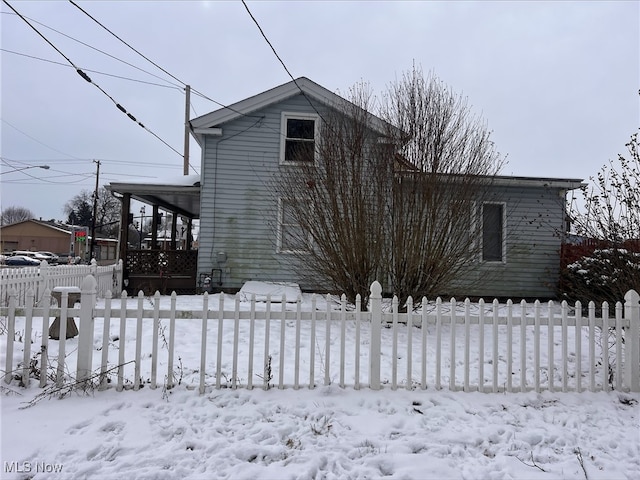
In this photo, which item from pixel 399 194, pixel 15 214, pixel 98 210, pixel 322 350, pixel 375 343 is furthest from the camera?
pixel 15 214

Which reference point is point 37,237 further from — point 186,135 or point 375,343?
point 375,343

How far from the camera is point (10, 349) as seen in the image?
366 cm

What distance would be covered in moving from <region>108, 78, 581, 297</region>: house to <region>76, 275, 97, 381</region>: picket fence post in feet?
22.0

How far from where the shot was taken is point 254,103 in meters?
10.9

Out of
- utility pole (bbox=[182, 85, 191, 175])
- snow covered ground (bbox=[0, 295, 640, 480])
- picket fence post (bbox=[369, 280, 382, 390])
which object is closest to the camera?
snow covered ground (bbox=[0, 295, 640, 480])

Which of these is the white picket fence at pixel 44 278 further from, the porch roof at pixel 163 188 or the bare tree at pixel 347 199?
the bare tree at pixel 347 199

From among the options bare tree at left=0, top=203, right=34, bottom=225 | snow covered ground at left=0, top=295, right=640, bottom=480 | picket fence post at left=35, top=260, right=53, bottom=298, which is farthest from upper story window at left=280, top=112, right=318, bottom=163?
bare tree at left=0, top=203, right=34, bottom=225

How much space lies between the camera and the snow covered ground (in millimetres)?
2736

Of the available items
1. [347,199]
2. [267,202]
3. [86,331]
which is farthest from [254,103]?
[86,331]

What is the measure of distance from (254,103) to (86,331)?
858 cm

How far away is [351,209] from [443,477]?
480cm

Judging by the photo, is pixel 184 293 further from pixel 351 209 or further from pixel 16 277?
pixel 351 209

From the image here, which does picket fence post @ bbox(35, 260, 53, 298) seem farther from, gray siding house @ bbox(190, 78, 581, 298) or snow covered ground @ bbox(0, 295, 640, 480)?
snow covered ground @ bbox(0, 295, 640, 480)

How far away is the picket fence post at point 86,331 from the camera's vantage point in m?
3.71
